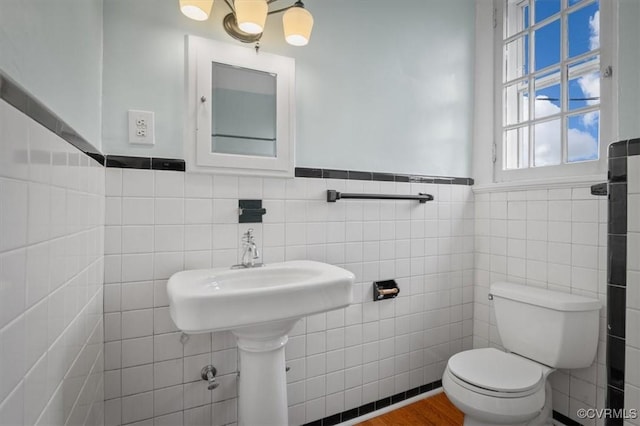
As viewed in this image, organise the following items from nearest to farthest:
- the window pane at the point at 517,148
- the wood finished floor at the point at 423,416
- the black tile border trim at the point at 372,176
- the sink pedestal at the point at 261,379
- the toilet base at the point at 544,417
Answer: the sink pedestal at the point at 261,379
the toilet base at the point at 544,417
the black tile border trim at the point at 372,176
the wood finished floor at the point at 423,416
the window pane at the point at 517,148

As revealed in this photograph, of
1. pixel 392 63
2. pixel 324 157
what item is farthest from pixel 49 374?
pixel 392 63

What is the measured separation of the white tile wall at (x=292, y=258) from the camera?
3.81ft

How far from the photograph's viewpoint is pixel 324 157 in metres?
1.52

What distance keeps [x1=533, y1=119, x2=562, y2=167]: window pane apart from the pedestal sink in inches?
54.1

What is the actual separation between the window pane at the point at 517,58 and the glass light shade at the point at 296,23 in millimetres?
1353

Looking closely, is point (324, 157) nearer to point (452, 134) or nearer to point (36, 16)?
point (452, 134)

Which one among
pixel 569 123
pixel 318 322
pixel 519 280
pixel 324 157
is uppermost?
pixel 569 123

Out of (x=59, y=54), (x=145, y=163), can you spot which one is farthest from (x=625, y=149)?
(x=145, y=163)

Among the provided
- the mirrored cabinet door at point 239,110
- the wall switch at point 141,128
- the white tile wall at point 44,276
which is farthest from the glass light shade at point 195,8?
→ the white tile wall at point 44,276

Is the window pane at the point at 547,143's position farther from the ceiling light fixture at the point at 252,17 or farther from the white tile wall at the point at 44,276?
the white tile wall at the point at 44,276

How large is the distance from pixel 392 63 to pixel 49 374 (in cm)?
185

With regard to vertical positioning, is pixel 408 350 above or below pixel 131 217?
below

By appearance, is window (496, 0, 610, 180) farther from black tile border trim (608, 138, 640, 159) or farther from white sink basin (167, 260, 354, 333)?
white sink basin (167, 260, 354, 333)

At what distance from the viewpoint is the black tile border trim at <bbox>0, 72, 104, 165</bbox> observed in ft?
1.37
